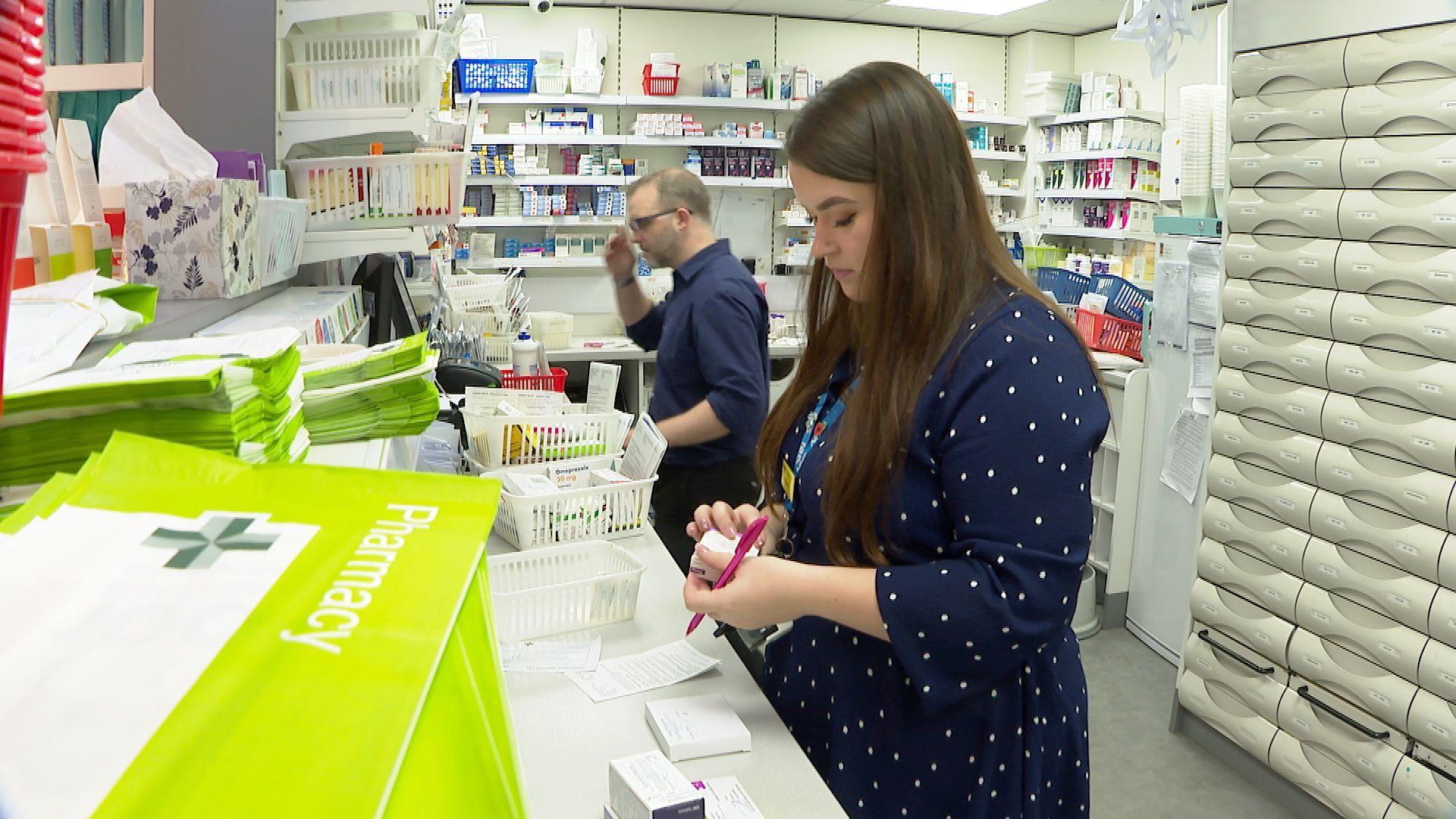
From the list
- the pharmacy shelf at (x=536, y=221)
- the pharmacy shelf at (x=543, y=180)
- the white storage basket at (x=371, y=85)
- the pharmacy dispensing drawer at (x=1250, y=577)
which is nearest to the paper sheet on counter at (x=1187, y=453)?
the pharmacy dispensing drawer at (x=1250, y=577)

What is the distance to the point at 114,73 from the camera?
218 centimetres

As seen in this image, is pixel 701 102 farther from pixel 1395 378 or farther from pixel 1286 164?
pixel 1395 378

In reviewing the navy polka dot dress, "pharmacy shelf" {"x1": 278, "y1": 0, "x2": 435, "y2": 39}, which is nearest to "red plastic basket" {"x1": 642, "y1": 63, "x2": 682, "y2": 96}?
"pharmacy shelf" {"x1": 278, "y1": 0, "x2": 435, "y2": 39}

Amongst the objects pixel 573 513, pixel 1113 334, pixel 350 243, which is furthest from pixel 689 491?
pixel 1113 334

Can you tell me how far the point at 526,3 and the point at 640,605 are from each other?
719 centimetres

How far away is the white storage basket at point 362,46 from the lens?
8.30 ft

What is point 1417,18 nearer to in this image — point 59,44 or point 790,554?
point 790,554

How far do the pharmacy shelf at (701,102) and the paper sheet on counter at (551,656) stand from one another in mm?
6929

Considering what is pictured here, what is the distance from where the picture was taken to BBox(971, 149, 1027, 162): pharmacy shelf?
9211mm

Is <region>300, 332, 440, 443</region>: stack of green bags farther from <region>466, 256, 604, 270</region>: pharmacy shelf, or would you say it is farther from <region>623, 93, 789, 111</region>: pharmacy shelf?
<region>623, 93, 789, 111</region>: pharmacy shelf

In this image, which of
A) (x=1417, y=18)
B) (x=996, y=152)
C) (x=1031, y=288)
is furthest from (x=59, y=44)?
(x=996, y=152)

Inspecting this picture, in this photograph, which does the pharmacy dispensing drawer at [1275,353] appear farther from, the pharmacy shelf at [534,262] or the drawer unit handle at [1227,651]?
the pharmacy shelf at [534,262]

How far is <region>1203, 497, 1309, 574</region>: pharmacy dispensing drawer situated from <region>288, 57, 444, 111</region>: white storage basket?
9.22 ft

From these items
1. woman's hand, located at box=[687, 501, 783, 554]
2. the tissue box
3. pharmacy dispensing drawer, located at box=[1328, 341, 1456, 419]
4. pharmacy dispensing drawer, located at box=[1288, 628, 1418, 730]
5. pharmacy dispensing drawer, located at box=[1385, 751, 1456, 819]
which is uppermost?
the tissue box
